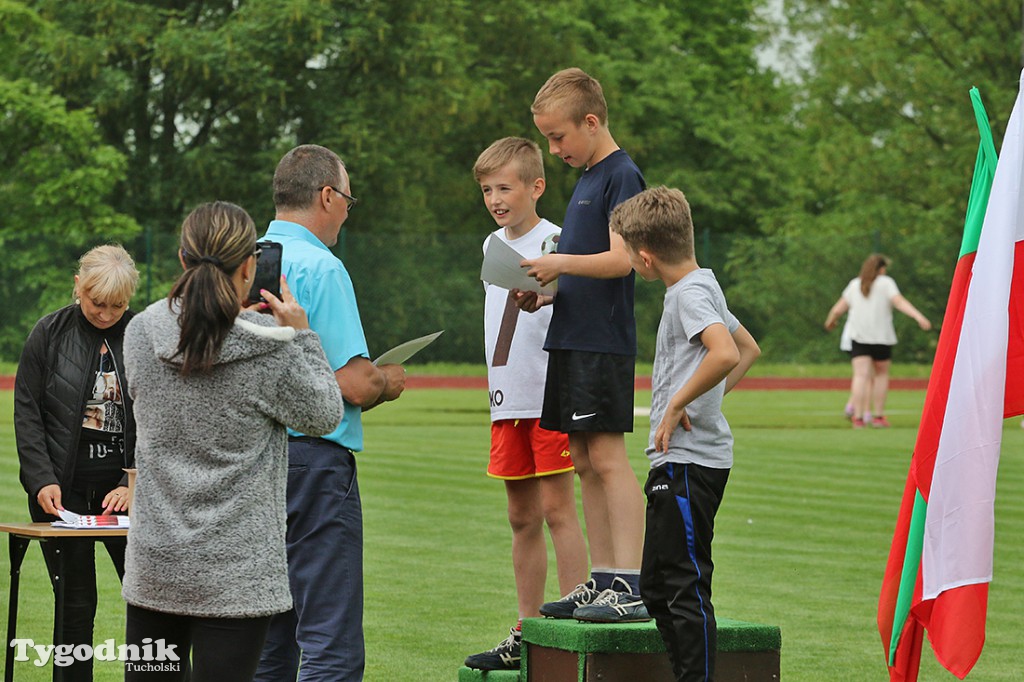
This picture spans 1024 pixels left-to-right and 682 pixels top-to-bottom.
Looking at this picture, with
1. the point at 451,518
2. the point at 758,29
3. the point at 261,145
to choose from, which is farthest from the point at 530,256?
the point at 758,29

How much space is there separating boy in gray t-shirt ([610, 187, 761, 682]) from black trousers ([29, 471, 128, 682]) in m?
2.16

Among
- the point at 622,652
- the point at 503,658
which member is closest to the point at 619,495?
the point at 622,652

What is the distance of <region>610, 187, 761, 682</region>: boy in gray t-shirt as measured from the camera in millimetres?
5160

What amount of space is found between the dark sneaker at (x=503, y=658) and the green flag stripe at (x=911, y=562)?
4.87 ft

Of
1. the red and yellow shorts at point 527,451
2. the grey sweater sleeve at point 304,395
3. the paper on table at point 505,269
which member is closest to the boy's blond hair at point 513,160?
the paper on table at point 505,269

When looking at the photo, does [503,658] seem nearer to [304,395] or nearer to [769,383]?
[304,395]

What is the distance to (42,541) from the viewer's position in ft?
18.2

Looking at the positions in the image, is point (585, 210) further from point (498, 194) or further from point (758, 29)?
point (758, 29)

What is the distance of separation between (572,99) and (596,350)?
0.92 meters

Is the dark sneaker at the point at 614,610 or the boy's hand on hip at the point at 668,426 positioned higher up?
the boy's hand on hip at the point at 668,426

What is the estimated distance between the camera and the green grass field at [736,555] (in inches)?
293

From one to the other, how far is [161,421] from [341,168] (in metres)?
1.52

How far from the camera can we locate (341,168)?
5250 mm

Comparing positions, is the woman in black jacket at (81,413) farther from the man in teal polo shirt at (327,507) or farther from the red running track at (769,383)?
the red running track at (769,383)
